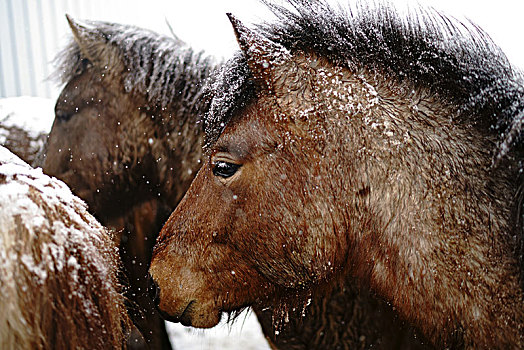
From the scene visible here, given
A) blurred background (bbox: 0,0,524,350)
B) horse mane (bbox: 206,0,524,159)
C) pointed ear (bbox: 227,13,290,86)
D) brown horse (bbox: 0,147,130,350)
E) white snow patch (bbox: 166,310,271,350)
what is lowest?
white snow patch (bbox: 166,310,271,350)

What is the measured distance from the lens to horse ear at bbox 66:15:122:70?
2383 millimetres

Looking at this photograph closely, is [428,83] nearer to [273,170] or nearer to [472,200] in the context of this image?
[472,200]

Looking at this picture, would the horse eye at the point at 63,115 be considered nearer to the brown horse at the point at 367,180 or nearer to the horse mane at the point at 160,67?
the horse mane at the point at 160,67

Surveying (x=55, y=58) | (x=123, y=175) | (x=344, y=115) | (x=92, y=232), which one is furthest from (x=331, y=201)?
(x=55, y=58)

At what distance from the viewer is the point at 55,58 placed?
2.62 m

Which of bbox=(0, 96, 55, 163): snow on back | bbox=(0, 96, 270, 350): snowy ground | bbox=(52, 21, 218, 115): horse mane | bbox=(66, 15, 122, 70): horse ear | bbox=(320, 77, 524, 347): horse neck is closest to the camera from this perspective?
bbox=(320, 77, 524, 347): horse neck

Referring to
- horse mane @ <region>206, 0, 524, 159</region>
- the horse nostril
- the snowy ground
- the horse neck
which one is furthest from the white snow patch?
horse mane @ <region>206, 0, 524, 159</region>

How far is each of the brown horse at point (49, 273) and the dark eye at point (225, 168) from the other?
1.34 feet

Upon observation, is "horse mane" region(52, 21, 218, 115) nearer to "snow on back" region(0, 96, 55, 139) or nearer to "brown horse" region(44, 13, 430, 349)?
"brown horse" region(44, 13, 430, 349)

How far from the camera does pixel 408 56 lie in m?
1.25

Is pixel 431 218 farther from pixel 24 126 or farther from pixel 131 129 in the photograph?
pixel 24 126

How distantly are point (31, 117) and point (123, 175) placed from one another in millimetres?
1678

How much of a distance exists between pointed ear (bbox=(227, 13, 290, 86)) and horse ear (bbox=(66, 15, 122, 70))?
1387mm

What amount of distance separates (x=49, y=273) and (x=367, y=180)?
2.61ft
